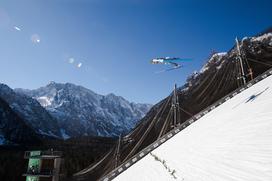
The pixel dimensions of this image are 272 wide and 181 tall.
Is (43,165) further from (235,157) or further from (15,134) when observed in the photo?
(15,134)

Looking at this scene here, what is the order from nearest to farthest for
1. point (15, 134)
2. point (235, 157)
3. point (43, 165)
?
point (235, 157) → point (43, 165) → point (15, 134)

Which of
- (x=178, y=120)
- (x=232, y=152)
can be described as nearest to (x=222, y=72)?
(x=178, y=120)

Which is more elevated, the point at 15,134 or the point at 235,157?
the point at 15,134

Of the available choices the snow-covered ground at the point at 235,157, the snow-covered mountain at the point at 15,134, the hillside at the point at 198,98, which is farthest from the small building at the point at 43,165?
the snow-covered mountain at the point at 15,134

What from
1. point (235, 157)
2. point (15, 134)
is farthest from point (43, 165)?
point (15, 134)

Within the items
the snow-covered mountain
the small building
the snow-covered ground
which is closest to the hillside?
the small building

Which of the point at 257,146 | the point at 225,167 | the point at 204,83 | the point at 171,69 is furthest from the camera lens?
the point at 171,69

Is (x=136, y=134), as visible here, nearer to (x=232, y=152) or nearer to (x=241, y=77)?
(x=241, y=77)

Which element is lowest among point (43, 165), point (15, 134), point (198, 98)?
point (43, 165)

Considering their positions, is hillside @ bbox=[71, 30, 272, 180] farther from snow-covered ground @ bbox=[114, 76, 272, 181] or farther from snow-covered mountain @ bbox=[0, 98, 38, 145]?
snow-covered mountain @ bbox=[0, 98, 38, 145]
